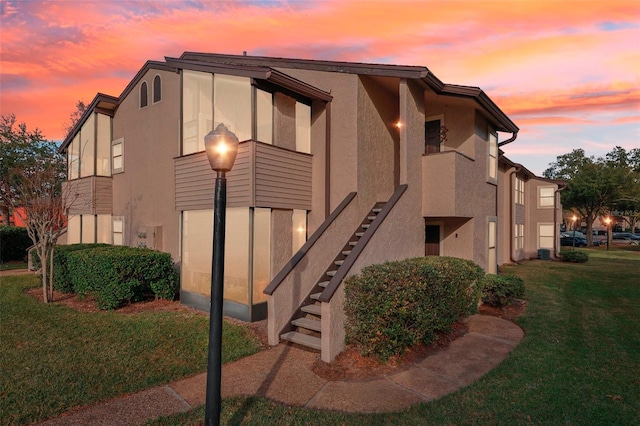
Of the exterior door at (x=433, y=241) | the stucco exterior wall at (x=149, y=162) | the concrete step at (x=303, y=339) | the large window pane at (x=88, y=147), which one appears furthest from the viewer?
the large window pane at (x=88, y=147)

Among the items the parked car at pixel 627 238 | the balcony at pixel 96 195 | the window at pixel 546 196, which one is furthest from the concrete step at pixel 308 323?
the parked car at pixel 627 238

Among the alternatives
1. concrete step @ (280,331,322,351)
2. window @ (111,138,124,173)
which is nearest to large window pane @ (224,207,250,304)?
concrete step @ (280,331,322,351)

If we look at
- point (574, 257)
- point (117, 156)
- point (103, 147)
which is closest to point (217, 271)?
point (117, 156)

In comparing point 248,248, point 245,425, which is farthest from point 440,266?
point 245,425

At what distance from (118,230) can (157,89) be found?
20.3ft

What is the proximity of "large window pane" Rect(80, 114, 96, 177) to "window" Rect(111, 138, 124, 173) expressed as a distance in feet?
3.16

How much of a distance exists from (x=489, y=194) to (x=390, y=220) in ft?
18.7

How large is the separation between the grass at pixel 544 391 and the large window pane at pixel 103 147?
13871 mm

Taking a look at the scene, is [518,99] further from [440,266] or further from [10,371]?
[10,371]

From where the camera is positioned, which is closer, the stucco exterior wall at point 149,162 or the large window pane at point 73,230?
the stucco exterior wall at point 149,162

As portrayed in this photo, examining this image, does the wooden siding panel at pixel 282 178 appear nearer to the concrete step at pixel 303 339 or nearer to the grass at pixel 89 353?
the concrete step at pixel 303 339

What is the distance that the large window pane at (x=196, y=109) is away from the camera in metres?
9.39

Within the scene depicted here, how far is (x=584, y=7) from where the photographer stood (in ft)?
30.5

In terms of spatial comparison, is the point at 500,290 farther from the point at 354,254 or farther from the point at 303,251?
the point at 303,251
